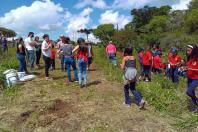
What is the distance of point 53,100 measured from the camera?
36.4 feet

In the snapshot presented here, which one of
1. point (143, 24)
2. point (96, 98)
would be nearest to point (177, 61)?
point (96, 98)

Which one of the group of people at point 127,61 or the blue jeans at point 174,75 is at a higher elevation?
the group of people at point 127,61

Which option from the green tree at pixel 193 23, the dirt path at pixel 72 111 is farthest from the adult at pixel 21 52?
the green tree at pixel 193 23

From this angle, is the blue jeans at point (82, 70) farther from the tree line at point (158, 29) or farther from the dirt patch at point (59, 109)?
the tree line at point (158, 29)

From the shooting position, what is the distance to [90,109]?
10234 millimetres

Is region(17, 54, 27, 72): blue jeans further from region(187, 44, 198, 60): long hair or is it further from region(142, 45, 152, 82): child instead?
region(187, 44, 198, 60): long hair

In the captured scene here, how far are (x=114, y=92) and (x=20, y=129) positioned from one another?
343 cm

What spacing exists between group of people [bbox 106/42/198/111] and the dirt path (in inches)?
26.8

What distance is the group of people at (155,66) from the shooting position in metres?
9.46

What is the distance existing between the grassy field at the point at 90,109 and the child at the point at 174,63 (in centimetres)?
71

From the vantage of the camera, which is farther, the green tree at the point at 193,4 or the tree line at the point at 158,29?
the green tree at the point at 193,4

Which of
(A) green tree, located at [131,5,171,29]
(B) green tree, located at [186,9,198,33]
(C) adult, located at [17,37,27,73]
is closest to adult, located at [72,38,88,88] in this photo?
(C) adult, located at [17,37,27,73]

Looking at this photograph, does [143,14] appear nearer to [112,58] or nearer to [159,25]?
[159,25]

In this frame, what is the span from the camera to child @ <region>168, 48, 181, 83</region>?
43.7 feet
